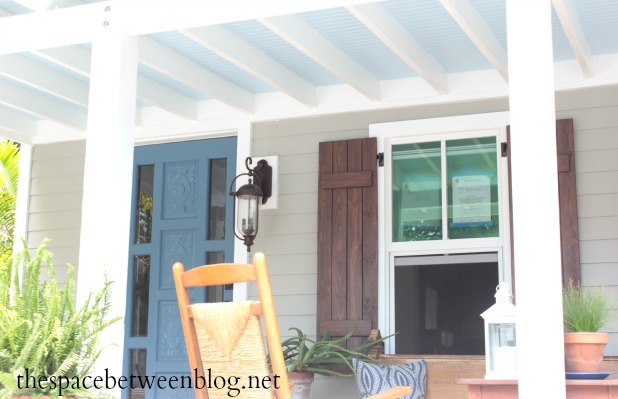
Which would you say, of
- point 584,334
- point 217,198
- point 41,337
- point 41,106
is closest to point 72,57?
point 41,106

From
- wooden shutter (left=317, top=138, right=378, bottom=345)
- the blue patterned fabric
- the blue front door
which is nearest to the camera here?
the blue patterned fabric

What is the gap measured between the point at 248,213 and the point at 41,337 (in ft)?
9.34

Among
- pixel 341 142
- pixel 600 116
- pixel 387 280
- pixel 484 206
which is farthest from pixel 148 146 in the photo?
pixel 600 116

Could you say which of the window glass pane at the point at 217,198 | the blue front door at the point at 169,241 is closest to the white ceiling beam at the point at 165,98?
the blue front door at the point at 169,241

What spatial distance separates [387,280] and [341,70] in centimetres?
Result: 130

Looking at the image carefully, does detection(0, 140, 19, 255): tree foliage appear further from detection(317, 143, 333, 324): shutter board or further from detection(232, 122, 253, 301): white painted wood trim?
detection(317, 143, 333, 324): shutter board

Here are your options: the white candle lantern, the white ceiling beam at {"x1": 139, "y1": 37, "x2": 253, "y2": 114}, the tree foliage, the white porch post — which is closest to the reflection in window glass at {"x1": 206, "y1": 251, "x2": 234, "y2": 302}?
the white ceiling beam at {"x1": 139, "y1": 37, "x2": 253, "y2": 114}

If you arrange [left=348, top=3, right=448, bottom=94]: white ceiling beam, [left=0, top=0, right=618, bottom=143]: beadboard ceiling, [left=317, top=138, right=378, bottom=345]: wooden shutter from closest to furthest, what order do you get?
[left=348, top=3, right=448, bottom=94]: white ceiling beam < [left=0, top=0, right=618, bottom=143]: beadboard ceiling < [left=317, top=138, right=378, bottom=345]: wooden shutter

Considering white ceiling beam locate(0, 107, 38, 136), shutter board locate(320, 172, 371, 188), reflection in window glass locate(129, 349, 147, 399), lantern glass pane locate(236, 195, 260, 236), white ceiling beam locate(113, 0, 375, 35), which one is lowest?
reflection in window glass locate(129, 349, 147, 399)

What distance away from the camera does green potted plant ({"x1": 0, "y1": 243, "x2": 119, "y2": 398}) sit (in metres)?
2.62

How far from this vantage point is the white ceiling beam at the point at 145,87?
4947 millimetres

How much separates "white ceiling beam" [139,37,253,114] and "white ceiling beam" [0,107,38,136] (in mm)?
1727

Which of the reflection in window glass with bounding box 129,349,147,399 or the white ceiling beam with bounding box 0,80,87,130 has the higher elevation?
the white ceiling beam with bounding box 0,80,87,130

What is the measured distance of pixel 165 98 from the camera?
5715 mm
